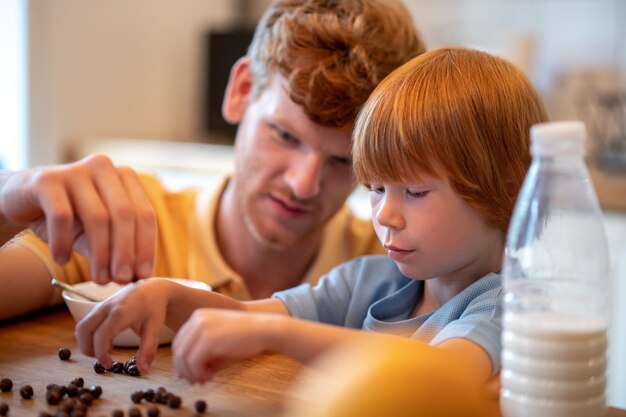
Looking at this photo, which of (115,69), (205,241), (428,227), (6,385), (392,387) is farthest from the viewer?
(115,69)

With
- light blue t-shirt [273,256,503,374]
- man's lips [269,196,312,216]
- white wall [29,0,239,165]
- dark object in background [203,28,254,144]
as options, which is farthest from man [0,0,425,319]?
dark object in background [203,28,254,144]

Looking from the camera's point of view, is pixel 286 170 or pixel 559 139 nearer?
pixel 559 139

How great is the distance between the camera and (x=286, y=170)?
1564 mm

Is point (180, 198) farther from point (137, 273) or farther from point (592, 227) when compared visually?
point (592, 227)

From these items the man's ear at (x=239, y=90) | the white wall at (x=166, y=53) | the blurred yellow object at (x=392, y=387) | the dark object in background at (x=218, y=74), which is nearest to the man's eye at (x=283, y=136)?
the man's ear at (x=239, y=90)

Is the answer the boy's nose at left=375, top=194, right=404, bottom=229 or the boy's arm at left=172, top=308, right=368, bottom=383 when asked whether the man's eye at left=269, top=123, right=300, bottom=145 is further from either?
the boy's arm at left=172, top=308, right=368, bottom=383

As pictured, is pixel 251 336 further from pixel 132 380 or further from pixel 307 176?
pixel 307 176

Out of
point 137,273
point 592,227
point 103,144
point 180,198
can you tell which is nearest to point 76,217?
point 137,273

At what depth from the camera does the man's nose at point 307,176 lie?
4.92 ft

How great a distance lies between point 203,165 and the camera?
335 centimetres

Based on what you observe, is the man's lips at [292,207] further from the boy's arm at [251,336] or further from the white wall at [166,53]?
the white wall at [166,53]

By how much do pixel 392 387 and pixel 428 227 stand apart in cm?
35

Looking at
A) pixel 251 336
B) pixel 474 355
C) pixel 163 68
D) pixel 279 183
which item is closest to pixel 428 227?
pixel 474 355

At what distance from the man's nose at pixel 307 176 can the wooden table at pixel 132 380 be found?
486mm
